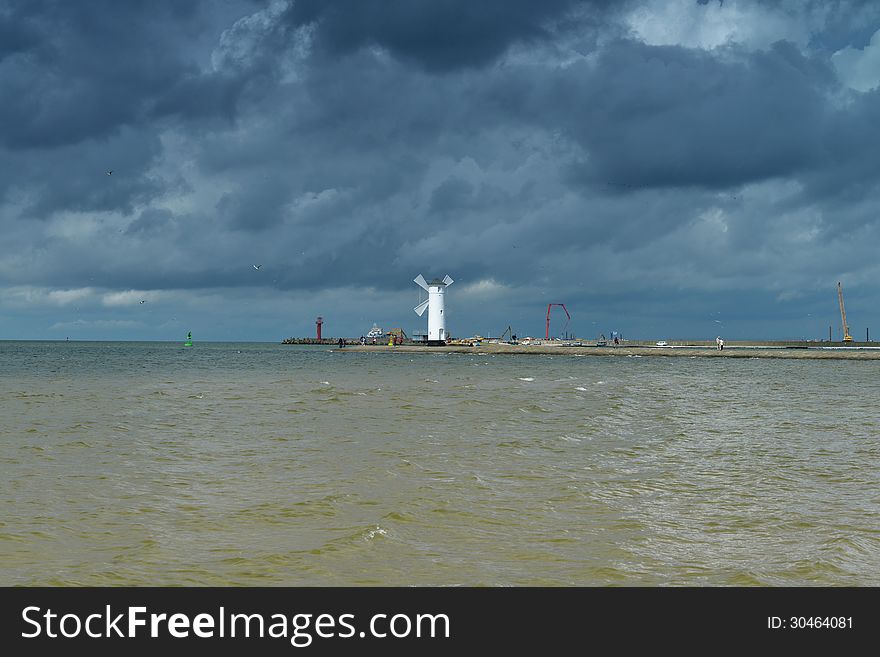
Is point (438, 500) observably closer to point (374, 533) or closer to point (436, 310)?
point (374, 533)

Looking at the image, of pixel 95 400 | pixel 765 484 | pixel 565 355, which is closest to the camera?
pixel 765 484

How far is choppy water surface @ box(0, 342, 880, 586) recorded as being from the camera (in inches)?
388

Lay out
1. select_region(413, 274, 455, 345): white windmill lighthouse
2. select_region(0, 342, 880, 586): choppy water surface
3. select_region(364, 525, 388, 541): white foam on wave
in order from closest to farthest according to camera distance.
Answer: select_region(0, 342, 880, 586): choppy water surface → select_region(364, 525, 388, 541): white foam on wave → select_region(413, 274, 455, 345): white windmill lighthouse

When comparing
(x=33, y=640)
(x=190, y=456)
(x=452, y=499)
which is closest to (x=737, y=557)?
(x=452, y=499)

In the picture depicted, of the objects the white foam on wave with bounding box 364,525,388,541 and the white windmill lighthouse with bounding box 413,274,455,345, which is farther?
the white windmill lighthouse with bounding box 413,274,455,345

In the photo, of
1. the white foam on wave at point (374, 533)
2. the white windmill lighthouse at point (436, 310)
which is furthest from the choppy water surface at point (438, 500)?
the white windmill lighthouse at point (436, 310)

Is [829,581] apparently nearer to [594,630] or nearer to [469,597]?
[594,630]

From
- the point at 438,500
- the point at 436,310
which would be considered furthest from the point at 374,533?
the point at 436,310

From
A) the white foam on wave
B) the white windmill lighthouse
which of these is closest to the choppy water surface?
the white foam on wave

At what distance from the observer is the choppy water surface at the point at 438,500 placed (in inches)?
388

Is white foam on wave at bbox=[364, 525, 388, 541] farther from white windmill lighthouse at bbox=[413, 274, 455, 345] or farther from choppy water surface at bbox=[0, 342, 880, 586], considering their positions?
white windmill lighthouse at bbox=[413, 274, 455, 345]

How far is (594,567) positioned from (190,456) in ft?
46.2

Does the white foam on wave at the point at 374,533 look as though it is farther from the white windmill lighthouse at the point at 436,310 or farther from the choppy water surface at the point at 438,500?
the white windmill lighthouse at the point at 436,310

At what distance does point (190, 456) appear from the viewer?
20406 mm
